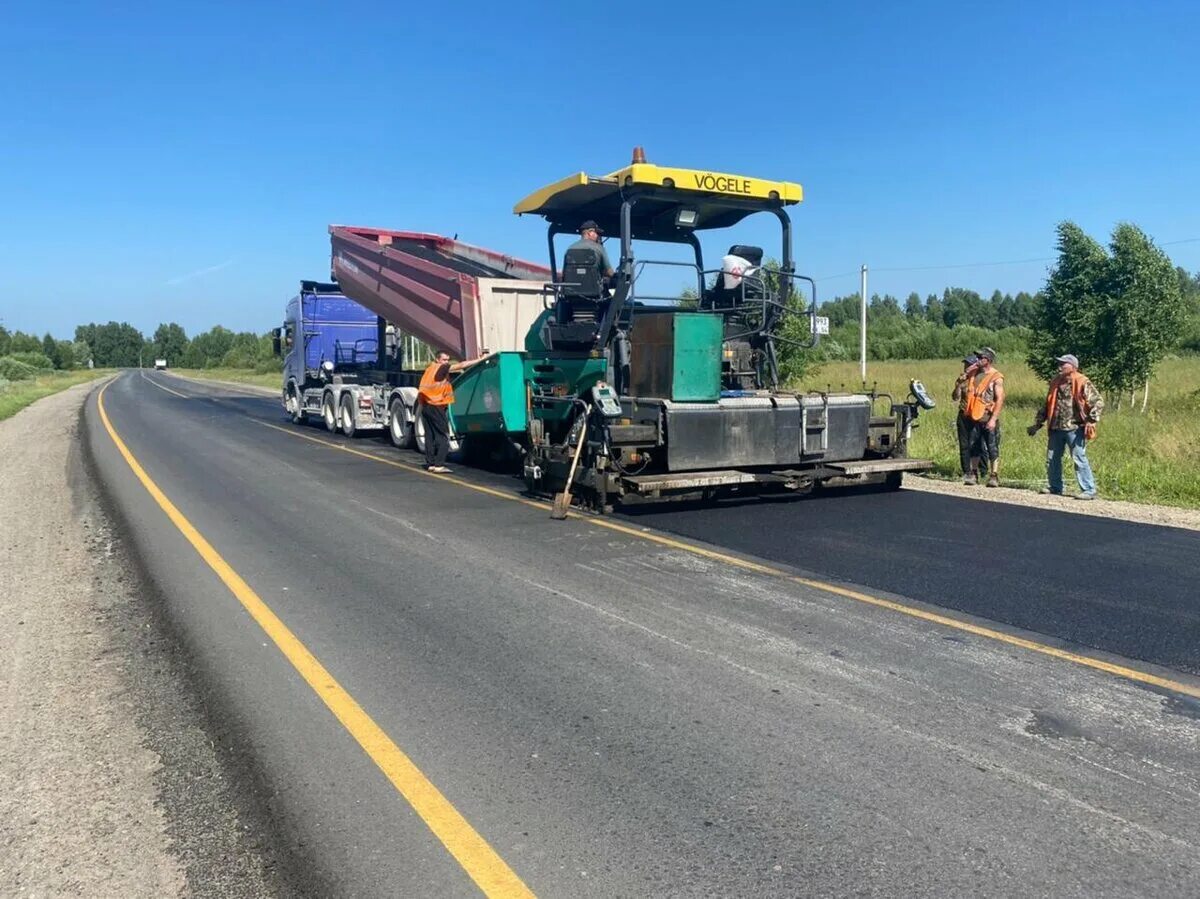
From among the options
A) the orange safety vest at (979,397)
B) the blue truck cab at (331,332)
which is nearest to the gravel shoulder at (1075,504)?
the orange safety vest at (979,397)

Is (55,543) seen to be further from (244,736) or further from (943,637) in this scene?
(943,637)

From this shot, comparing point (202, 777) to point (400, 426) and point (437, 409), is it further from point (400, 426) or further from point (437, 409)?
point (400, 426)

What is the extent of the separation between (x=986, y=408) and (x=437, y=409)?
7.01m

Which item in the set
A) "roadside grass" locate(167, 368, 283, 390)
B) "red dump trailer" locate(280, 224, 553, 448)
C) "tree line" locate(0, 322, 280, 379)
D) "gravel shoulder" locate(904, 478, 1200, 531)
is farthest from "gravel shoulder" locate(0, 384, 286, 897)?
"tree line" locate(0, 322, 280, 379)

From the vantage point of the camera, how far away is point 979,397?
11.3 metres

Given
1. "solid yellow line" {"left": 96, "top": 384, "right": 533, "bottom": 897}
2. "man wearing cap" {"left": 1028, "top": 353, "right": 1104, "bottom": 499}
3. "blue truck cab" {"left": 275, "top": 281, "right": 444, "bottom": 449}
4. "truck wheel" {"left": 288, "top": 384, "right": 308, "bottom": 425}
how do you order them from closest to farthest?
"solid yellow line" {"left": 96, "top": 384, "right": 533, "bottom": 897}
"man wearing cap" {"left": 1028, "top": 353, "right": 1104, "bottom": 499}
"blue truck cab" {"left": 275, "top": 281, "right": 444, "bottom": 449}
"truck wheel" {"left": 288, "top": 384, "right": 308, "bottom": 425}

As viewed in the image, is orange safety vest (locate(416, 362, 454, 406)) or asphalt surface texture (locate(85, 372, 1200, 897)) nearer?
asphalt surface texture (locate(85, 372, 1200, 897))

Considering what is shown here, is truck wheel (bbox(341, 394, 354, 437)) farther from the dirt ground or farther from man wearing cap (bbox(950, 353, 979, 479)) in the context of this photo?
man wearing cap (bbox(950, 353, 979, 479))

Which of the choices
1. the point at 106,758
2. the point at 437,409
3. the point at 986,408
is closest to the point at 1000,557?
the point at 986,408

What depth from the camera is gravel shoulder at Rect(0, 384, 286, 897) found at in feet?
10.1

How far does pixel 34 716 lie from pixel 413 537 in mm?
4096

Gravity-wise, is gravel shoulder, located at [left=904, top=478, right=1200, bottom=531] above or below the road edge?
below

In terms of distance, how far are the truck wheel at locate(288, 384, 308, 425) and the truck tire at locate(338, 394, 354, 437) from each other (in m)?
3.01

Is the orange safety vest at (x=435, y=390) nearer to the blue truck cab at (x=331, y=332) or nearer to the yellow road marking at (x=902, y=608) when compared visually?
the yellow road marking at (x=902, y=608)
